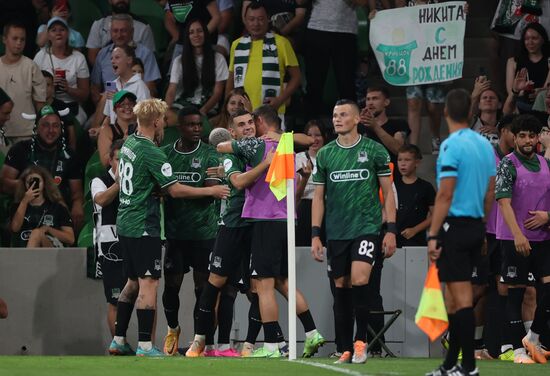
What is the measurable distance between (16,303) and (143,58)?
14.0ft

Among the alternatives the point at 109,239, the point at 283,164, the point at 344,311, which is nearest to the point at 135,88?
the point at 109,239

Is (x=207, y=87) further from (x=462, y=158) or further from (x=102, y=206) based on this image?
(x=462, y=158)

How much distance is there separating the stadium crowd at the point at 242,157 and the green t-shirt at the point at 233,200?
16 mm

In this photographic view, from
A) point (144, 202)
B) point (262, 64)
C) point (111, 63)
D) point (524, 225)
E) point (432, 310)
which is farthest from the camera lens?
point (111, 63)

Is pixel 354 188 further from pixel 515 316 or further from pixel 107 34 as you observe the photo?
pixel 107 34

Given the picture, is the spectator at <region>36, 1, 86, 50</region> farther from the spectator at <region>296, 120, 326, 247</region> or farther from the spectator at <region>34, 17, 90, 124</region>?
the spectator at <region>296, 120, 326, 247</region>

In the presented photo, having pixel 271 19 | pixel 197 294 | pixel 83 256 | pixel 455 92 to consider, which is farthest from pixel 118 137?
pixel 455 92

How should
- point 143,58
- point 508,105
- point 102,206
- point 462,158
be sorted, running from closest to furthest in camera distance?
1. point 462,158
2. point 102,206
3. point 508,105
4. point 143,58

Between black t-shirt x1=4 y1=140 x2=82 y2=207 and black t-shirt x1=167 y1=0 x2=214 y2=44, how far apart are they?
2603mm

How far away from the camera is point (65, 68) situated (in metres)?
19.1

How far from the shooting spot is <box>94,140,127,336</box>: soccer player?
14.8m

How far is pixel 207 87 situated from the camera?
18406 millimetres

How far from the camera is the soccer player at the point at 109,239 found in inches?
583

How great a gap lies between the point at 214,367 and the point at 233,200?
2580 millimetres
